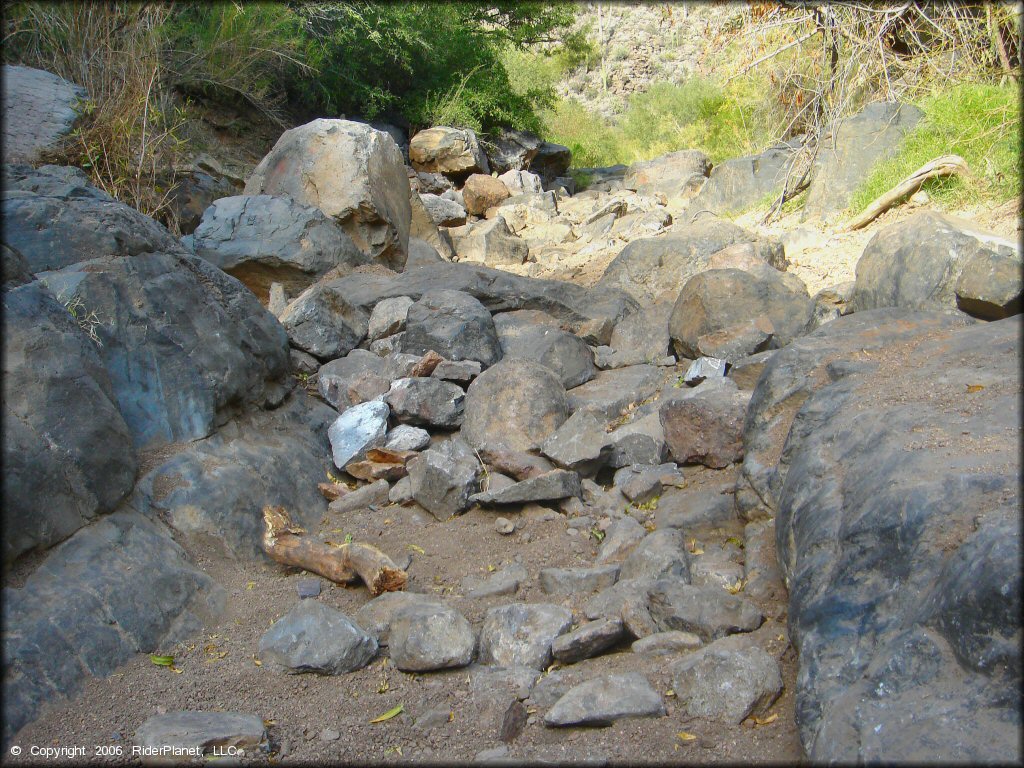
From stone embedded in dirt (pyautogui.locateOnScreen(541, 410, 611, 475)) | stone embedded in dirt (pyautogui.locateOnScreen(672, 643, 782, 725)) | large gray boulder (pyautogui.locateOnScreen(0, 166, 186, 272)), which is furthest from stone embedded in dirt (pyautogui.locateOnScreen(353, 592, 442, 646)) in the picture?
large gray boulder (pyautogui.locateOnScreen(0, 166, 186, 272))

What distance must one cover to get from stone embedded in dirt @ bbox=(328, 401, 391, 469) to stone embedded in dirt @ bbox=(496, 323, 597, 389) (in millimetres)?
1146

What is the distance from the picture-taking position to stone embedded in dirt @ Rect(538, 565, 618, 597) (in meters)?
3.39

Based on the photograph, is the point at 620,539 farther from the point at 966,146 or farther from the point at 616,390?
the point at 966,146

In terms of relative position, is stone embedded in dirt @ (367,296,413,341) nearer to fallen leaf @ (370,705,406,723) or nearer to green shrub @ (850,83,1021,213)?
fallen leaf @ (370,705,406,723)

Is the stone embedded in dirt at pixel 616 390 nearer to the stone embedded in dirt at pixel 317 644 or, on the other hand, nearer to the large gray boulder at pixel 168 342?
the large gray boulder at pixel 168 342

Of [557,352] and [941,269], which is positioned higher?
[941,269]

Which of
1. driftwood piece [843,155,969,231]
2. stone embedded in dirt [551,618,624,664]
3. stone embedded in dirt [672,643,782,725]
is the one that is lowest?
stone embedded in dirt [551,618,624,664]

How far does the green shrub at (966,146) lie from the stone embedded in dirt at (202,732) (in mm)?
5829

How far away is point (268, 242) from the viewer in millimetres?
6344

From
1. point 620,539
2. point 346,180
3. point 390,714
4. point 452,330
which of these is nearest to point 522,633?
point 390,714

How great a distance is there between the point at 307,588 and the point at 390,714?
97cm

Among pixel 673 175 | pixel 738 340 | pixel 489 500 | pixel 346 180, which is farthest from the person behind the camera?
pixel 673 175

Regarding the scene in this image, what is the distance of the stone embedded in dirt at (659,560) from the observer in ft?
10.8

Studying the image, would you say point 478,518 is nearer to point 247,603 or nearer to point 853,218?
point 247,603
